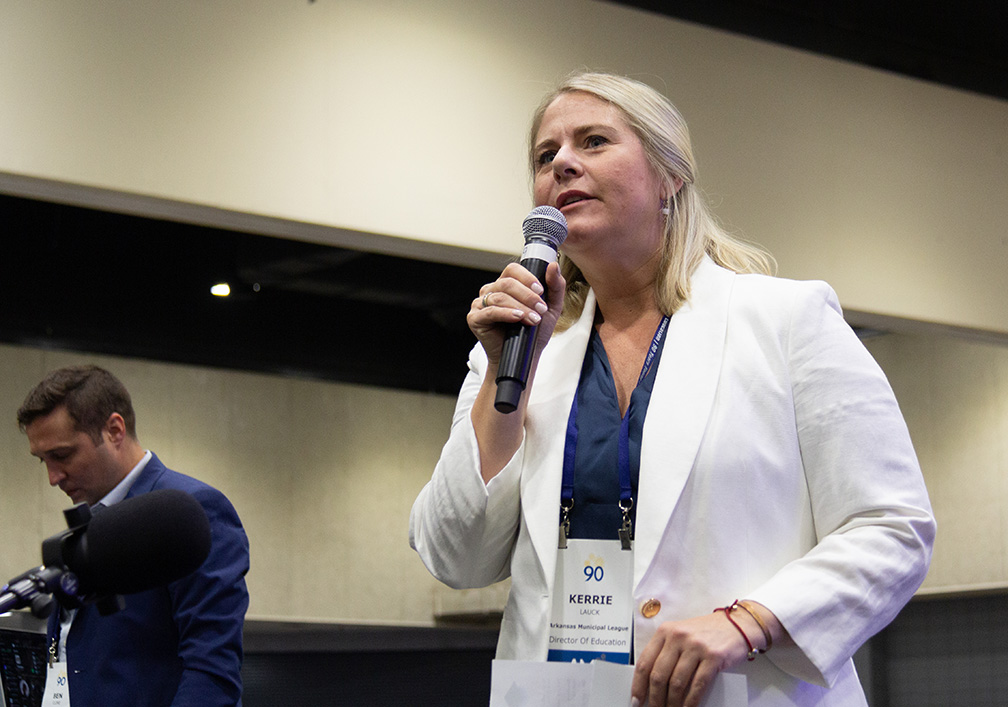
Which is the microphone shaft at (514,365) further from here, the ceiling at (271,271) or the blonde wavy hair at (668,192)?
the ceiling at (271,271)

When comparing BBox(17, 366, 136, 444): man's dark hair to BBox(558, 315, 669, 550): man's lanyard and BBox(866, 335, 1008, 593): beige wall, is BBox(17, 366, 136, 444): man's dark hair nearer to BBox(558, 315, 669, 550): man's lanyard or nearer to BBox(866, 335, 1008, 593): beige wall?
BBox(558, 315, 669, 550): man's lanyard

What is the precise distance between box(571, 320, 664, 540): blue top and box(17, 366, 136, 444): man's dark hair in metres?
1.50

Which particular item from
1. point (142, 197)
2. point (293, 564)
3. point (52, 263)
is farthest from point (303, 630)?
point (142, 197)

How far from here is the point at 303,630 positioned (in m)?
4.84

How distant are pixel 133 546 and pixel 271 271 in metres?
3.87

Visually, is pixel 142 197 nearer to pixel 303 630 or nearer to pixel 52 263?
pixel 52 263

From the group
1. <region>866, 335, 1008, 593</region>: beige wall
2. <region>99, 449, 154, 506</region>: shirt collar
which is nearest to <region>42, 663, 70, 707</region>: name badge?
<region>99, 449, 154, 506</region>: shirt collar

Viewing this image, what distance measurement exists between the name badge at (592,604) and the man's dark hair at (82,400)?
1.56 metres

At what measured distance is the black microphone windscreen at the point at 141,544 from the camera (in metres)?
0.96

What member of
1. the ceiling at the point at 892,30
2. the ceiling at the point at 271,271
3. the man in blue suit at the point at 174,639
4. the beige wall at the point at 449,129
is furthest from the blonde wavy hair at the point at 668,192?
the ceiling at the point at 892,30

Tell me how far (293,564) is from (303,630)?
1.63 ft

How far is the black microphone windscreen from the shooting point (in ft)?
3.14

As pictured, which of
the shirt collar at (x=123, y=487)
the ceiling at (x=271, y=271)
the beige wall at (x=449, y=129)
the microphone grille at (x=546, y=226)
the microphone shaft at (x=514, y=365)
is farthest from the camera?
the ceiling at (x=271, y=271)

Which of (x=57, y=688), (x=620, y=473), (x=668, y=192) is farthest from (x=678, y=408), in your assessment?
(x=57, y=688)
